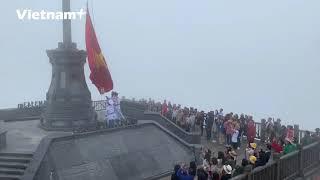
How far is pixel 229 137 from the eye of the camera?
20.2 meters

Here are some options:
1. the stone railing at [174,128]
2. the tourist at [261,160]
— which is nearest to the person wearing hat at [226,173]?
the tourist at [261,160]

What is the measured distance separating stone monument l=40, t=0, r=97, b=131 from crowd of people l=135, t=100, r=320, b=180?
3881 millimetres

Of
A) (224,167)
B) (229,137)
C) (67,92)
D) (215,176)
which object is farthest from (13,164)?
(229,137)

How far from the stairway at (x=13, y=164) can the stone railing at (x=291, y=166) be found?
24.0 feet

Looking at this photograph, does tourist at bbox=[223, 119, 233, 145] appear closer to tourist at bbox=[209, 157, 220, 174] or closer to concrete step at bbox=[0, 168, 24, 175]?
tourist at bbox=[209, 157, 220, 174]

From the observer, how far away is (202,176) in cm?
1159

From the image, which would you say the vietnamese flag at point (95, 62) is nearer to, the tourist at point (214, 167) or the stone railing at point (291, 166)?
the stone railing at point (291, 166)

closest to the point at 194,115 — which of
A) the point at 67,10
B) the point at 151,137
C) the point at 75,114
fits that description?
the point at 151,137

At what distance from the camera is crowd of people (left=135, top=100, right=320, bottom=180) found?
11.7 m

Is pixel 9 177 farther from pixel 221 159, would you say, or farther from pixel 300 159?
pixel 300 159

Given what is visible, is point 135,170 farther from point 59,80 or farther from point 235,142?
point 59,80

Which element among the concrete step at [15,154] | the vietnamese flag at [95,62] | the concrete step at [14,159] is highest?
the vietnamese flag at [95,62]

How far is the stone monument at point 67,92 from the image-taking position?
66.8ft

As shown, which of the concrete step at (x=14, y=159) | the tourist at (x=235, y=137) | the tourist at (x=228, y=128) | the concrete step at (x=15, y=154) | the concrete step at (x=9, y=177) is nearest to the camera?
the concrete step at (x=9, y=177)
